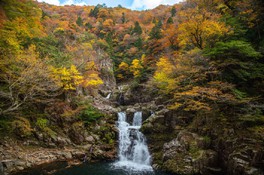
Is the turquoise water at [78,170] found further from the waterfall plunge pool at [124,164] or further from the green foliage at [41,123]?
the green foliage at [41,123]

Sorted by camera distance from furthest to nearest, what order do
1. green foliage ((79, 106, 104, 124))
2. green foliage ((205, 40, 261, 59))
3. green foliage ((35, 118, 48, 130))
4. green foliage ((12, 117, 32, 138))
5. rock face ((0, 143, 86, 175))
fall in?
green foliage ((79, 106, 104, 124)) < green foliage ((35, 118, 48, 130)) < green foliage ((12, 117, 32, 138)) < green foliage ((205, 40, 261, 59)) < rock face ((0, 143, 86, 175))

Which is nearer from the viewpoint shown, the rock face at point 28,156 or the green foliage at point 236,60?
the rock face at point 28,156

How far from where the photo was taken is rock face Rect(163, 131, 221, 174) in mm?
12409

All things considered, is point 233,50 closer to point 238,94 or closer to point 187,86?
point 238,94

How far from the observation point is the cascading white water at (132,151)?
1471 centimetres

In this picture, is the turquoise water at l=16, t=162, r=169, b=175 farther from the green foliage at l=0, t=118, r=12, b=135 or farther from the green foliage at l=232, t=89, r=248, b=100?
the green foliage at l=232, t=89, r=248, b=100

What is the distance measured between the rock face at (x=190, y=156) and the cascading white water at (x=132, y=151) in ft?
6.72

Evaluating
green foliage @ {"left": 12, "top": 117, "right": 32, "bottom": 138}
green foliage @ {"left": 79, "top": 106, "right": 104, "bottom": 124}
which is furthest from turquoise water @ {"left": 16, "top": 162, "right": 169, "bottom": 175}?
green foliage @ {"left": 79, "top": 106, "right": 104, "bottom": 124}

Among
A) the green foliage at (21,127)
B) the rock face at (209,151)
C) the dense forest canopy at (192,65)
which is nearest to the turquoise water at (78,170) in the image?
the rock face at (209,151)

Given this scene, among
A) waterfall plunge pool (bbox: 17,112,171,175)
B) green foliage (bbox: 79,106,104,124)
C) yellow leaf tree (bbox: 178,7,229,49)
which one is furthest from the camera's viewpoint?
green foliage (bbox: 79,106,104,124)

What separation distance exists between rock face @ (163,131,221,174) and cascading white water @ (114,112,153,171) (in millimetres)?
2048

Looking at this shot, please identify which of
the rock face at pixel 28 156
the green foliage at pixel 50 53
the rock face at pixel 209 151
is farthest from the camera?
the green foliage at pixel 50 53

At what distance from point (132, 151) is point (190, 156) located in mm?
6060

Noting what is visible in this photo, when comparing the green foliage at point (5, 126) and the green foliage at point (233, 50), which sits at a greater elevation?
the green foliage at point (233, 50)
